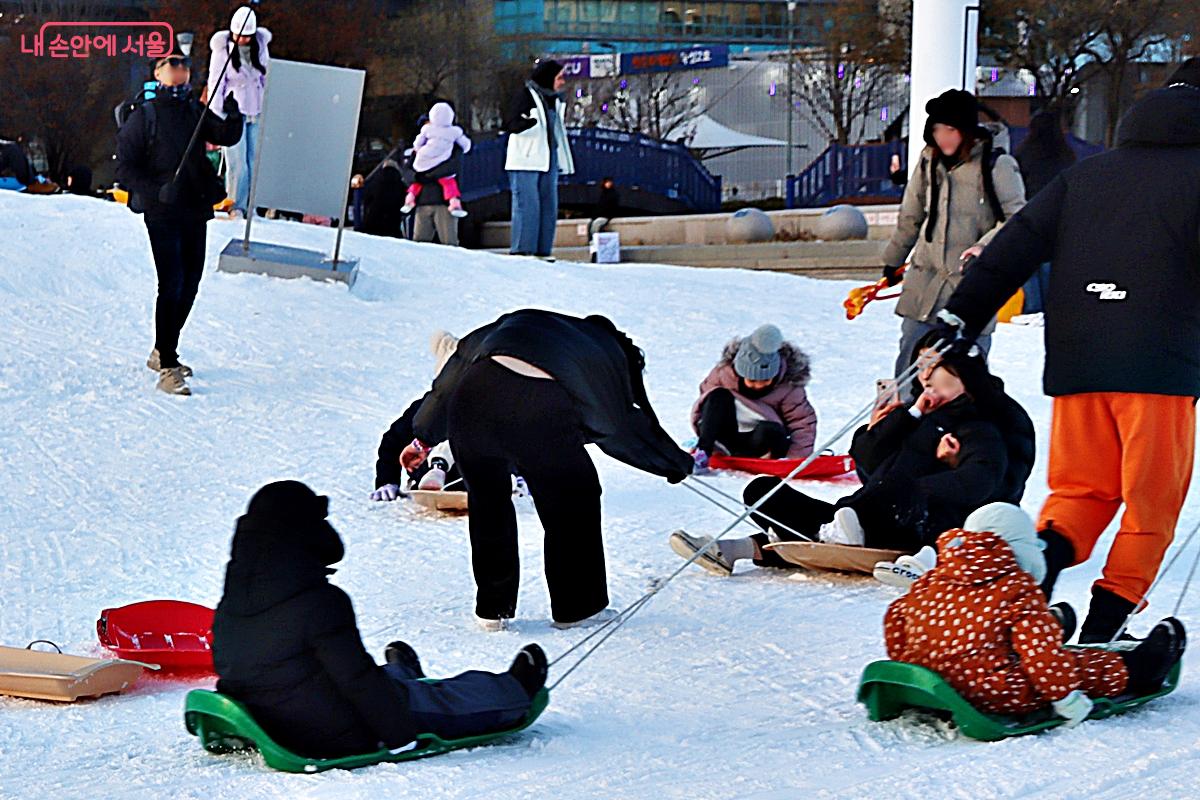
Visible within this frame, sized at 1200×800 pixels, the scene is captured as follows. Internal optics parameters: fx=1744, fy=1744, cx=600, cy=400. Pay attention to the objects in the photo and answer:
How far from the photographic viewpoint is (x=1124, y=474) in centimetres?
481

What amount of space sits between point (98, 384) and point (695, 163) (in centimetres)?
1933

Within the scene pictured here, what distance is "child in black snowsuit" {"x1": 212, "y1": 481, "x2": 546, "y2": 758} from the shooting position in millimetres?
3773

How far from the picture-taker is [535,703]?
168 inches

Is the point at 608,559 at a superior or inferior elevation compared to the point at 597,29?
inferior

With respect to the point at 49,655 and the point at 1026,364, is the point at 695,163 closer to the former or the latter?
the point at 1026,364

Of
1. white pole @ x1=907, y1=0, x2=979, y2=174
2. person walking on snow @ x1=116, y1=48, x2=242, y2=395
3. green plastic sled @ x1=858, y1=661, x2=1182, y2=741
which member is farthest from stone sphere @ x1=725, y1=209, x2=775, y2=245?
green plastic sled @ x1=858, y1=661, x2=1182, y2=741

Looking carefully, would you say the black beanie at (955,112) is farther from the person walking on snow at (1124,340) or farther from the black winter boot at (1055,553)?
the black winter boot at (1055,553)

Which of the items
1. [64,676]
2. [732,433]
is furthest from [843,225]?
[64,676]

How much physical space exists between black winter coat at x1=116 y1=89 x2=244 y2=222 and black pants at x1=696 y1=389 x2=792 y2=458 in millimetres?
2908

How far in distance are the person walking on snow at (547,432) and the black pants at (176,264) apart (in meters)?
4.14

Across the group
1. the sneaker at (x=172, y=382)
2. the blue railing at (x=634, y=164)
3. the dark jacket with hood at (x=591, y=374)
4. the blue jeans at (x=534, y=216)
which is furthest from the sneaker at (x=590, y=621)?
the blue railing at (x=634, y=164)

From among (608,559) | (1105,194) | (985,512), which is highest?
(1105,194)

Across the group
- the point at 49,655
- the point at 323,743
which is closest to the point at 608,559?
the point at 49,655

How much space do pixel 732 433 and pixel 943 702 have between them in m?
4.45
